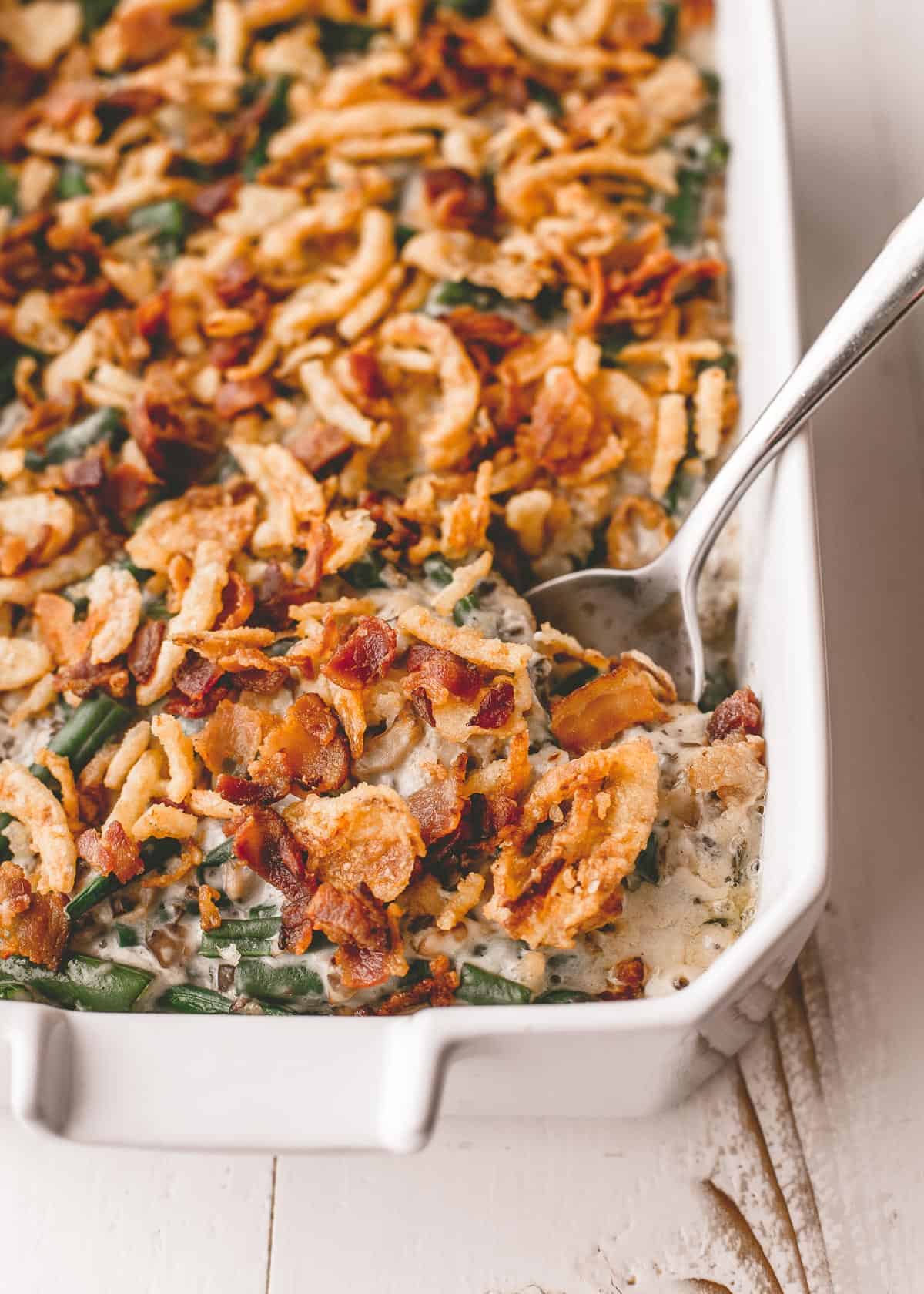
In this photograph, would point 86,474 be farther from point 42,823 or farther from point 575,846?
point 575,846

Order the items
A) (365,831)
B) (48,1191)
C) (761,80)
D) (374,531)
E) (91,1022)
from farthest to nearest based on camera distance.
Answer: (761,80) < (374,531) < (48,1191) < (365,831) < (91,1022)

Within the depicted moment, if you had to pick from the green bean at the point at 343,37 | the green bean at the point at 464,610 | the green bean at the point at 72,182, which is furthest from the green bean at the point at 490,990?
the green bean at the point at 343,37

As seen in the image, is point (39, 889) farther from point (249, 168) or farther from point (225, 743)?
point (249, 168)

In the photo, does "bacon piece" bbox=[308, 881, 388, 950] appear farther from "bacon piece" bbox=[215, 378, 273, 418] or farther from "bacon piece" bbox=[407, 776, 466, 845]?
"bacon piece" bbox=[215, 378, 273, 418]

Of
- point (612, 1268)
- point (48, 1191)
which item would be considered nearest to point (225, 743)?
point (48, 1191)

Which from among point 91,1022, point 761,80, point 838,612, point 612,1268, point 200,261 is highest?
point 761,80

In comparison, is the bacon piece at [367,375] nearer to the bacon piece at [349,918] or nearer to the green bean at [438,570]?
the green bean at [438,570]

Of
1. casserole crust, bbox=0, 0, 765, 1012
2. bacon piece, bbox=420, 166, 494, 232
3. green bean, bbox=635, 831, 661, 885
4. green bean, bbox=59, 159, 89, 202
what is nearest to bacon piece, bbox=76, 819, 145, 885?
casserole crust, bbox=0, 0, 765, 1012

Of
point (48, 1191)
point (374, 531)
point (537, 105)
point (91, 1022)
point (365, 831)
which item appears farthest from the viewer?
point (537, 105)
